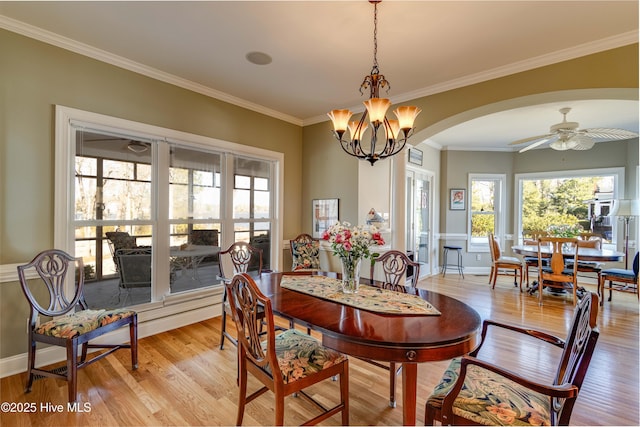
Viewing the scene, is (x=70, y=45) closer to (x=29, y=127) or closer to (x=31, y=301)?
(x=29, y=127)

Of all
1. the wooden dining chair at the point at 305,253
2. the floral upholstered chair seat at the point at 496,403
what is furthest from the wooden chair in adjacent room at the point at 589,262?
the floral upholstered chair seat at the point at 496,403

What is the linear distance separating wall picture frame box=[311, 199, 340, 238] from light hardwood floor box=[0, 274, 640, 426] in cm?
206

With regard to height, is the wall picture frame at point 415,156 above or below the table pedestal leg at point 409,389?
above

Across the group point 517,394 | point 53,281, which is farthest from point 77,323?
point 517,394

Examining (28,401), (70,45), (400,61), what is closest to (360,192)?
(400,61)

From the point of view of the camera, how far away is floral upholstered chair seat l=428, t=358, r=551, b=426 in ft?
4.31

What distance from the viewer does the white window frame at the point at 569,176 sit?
220 inches

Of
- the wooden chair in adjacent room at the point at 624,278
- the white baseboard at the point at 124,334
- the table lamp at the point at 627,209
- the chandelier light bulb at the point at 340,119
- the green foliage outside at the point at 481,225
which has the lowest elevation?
the white baseboard at the point at 124,334

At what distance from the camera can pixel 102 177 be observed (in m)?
2.98

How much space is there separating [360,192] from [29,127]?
3497 mm

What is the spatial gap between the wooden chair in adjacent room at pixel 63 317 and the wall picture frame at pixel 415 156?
16.0 feet

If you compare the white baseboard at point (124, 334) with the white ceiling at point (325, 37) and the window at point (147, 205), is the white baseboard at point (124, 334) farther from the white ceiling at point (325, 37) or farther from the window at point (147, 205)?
the white ceiling at point (325, 37)

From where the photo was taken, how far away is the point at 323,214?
14.9 ft

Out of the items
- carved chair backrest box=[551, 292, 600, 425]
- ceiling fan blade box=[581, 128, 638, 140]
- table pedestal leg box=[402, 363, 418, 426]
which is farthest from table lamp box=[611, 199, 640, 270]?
table pedestal leg box=[402, 363, 418, 426]
